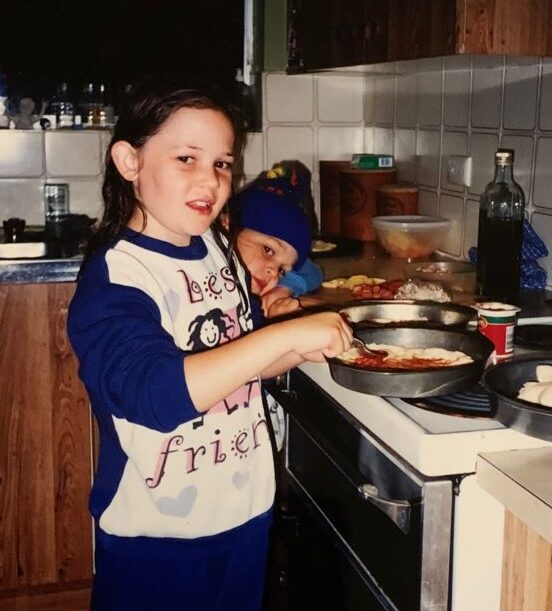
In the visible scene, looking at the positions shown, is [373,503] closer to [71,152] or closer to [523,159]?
[523,159]

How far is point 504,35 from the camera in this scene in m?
1.34

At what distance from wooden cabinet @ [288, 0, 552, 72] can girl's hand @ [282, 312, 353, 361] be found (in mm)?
545

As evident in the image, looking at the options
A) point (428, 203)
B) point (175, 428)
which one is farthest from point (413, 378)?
point (428, 203)

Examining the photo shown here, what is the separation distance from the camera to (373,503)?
1.03 metres

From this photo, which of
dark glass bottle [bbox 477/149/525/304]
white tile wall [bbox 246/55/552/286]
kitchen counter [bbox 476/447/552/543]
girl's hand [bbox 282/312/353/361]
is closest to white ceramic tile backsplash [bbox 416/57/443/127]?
white tile wall [bbox 246/55/552/286]

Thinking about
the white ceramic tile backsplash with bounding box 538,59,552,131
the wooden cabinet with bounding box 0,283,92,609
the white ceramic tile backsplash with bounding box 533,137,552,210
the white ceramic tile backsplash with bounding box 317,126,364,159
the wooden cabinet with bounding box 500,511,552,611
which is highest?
the white ceramic tile backsplash with bounding box 538,59,552,131

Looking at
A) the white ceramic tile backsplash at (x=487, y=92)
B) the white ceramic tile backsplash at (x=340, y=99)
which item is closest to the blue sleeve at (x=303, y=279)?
the white ceramic tile backsplash at (x=487, y=92)

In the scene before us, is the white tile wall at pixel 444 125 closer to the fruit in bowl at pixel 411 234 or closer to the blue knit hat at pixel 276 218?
the fruit in bowl at pixel 411 234

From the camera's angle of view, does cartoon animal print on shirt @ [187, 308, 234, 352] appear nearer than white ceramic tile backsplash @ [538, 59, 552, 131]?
Yes

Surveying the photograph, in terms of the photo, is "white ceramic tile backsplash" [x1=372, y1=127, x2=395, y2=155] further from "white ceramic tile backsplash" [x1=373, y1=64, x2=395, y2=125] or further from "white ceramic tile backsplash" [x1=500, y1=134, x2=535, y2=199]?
"white ceramic tile backsplash" [x1=500, y1=134, x2=535, y2=199]

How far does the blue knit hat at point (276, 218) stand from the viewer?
5.25 ft

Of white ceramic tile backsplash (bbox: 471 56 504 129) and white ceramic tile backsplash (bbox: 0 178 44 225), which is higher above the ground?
white ceramic tile backsplash (bbox: 471 56 504 129)

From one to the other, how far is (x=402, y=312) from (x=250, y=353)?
1.57 feet

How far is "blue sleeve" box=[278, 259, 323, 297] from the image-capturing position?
1693mm
